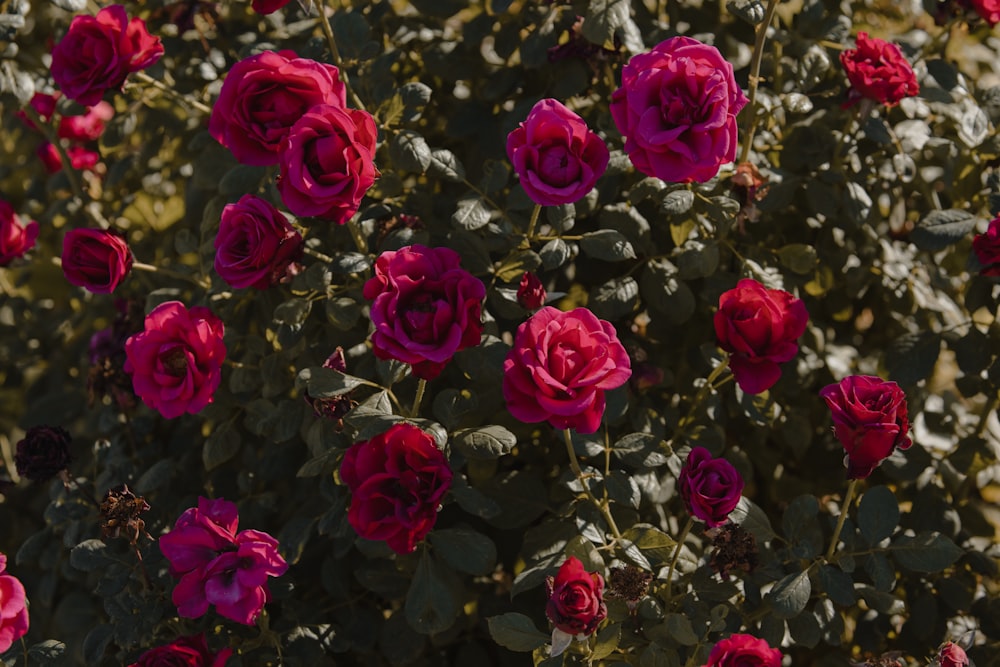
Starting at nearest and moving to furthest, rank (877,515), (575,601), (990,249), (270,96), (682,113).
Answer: (575,601)
(682,113)
(270,96)
(877,515)
(990,249)

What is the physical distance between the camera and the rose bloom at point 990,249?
5.86ft

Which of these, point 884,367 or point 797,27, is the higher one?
point 797,27

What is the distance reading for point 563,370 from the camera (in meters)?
1.37

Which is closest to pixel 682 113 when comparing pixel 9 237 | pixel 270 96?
pixel 270 96

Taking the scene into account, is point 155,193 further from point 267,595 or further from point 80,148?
point 267,595

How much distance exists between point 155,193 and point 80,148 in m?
0.29

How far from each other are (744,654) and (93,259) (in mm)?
1347

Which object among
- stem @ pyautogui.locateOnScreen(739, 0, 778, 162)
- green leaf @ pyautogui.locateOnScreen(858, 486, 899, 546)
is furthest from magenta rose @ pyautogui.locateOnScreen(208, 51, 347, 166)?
green leaf @ pyautogui.locateOnScreen(858, 486, 899, 546)

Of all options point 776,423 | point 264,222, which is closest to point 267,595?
point 264,222

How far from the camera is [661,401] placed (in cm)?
213

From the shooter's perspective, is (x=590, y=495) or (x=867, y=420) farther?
(x=590, y=495)

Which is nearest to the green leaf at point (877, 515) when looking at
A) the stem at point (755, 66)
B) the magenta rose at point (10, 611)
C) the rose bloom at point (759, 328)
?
the rose bloom at point (759, 328)

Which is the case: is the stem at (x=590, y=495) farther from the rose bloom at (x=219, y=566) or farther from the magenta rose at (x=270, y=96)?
the magenta rose at (x=270, y=96)

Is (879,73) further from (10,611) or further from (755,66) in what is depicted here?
(10,611)
